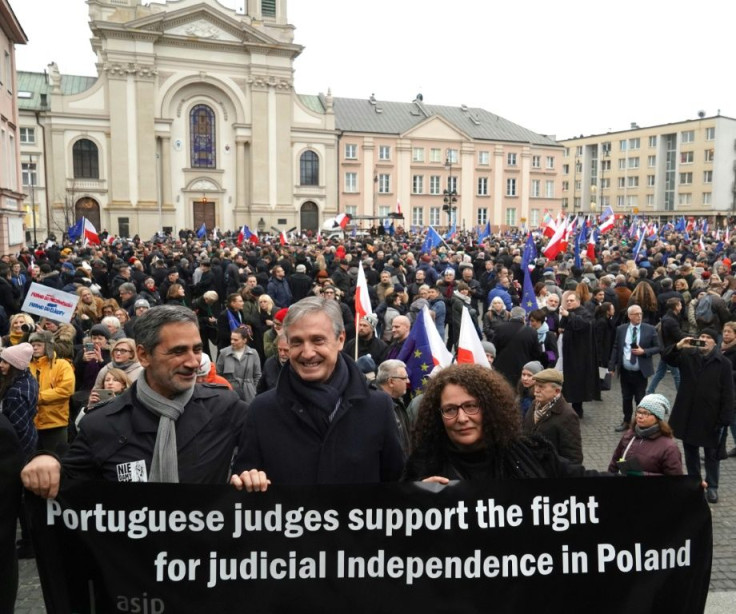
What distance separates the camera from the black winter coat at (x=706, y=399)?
22.4 feet

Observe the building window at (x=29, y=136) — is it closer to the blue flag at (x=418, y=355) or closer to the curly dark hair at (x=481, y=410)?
the blue flag at (x=418, y=355)

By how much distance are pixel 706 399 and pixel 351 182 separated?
59268 mm

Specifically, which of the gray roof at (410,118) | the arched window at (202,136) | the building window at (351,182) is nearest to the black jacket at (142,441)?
the arched window at (202,136)

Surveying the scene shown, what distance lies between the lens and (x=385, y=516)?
111 inches

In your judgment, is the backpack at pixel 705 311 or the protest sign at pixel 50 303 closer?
the protest sign at pixel 50 303

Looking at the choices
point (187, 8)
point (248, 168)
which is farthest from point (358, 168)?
point (187, 8)

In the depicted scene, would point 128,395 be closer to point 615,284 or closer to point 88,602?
point 88,602

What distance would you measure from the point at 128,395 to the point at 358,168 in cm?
6316

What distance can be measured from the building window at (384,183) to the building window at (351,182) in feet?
8.12

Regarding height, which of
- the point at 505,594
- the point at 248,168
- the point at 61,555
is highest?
the point at 248,168

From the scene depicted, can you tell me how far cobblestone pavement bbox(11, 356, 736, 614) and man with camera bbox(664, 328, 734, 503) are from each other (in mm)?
434

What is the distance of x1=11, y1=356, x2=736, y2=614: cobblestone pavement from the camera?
484 cm

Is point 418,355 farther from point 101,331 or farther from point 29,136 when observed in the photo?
point 29,136

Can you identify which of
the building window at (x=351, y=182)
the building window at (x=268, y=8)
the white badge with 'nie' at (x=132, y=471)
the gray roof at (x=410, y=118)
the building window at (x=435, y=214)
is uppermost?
the building window at (x=268, y=8)
